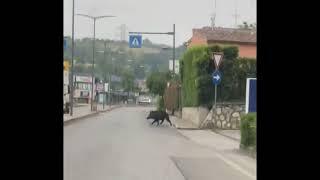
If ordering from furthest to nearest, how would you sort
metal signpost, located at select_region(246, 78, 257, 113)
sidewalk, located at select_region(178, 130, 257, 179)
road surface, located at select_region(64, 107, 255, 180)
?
metal signpost, located at select_region(246, 78, 257, 113), sidewalk, located at select_region(178, 130, 257, 179), road surface, located at select_region(64, 107, 255, 180)

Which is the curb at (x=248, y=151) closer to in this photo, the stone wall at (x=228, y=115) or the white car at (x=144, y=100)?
the stone wall at (x=228, y=115)

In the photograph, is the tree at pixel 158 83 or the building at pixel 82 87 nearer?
the tree at pixel 158 83

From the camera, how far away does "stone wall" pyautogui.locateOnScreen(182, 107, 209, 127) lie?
79.8ft

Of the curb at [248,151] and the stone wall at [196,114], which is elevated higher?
the stone wall at [196,114]

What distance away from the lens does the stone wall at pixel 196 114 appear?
24328 mm

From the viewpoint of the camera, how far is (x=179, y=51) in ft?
108

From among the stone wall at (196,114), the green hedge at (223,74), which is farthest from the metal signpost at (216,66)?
the stone wall at (196,114)

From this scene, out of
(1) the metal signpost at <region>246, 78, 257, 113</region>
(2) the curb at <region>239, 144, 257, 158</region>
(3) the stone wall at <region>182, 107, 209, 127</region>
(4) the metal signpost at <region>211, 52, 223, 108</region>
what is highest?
(4) the metal signpost at <region>211, 52, 223, 108</region>

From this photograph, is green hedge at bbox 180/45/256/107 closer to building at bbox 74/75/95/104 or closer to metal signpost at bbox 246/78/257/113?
metal signpost at bbox 246/78/257/113

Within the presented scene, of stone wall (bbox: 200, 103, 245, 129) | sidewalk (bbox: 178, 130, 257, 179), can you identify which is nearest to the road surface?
sidewalk (bbox: 178, 130, 257, 179)

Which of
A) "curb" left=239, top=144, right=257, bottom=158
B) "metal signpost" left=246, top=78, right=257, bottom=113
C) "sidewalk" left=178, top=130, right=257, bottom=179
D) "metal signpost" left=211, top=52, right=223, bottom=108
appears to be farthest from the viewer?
"metal signpost" left=211, top=52, right=223, bottom=108
